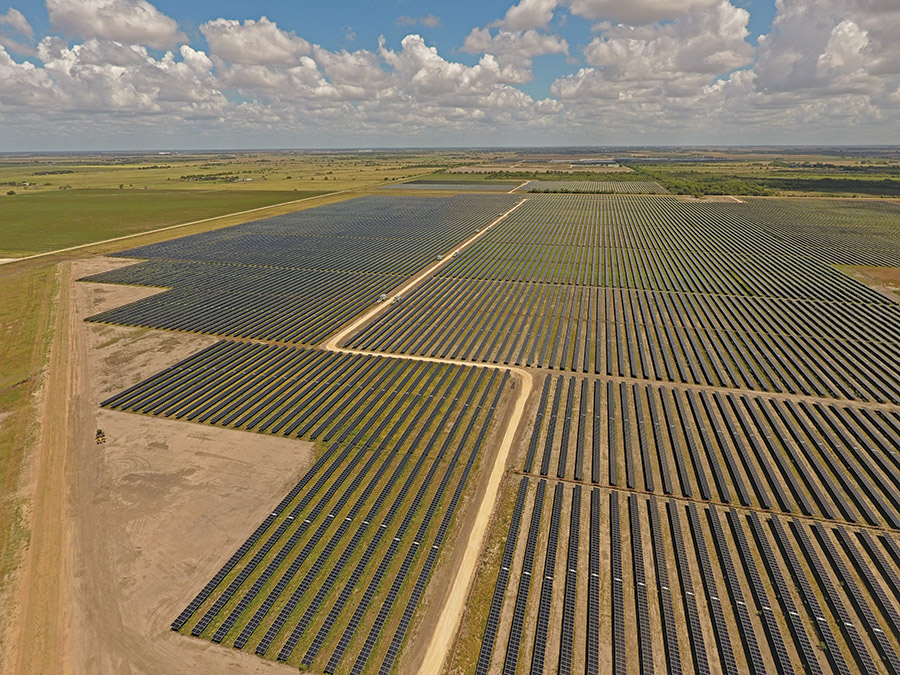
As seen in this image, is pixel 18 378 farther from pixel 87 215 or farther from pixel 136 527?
pixel 87 215

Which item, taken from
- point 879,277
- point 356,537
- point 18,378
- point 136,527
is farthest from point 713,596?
point 879,277

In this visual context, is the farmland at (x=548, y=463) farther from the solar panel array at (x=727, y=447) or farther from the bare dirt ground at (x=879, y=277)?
the bare dirt ground at (x=879, y=277)

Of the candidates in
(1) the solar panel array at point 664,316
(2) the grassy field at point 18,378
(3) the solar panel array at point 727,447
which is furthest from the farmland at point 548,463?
(2) the grassy field at point 18,378

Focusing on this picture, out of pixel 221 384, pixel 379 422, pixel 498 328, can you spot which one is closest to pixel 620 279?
pixel 498 328

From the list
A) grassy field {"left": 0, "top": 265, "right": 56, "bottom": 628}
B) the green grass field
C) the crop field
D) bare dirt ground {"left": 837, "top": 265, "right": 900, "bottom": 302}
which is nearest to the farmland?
the crop field

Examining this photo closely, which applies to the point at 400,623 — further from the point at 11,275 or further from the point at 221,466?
the point at 11,275

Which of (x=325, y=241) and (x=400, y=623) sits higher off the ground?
(x=325, y=241)
